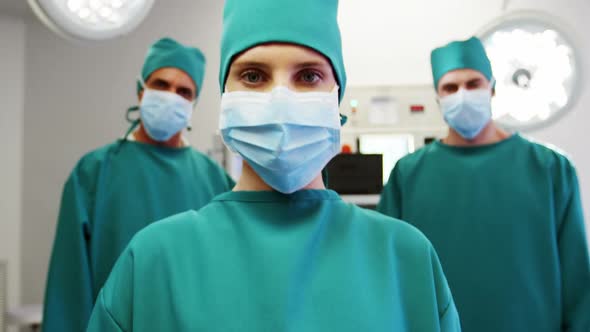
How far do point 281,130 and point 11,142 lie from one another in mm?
3144

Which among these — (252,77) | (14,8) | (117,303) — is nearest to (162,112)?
(252,77)

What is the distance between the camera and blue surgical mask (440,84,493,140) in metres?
1.71

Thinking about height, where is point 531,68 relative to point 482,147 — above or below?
above

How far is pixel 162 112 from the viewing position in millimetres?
1817

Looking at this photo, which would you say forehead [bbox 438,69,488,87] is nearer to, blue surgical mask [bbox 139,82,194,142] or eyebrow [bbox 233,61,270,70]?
blue surgical mask [bbox 139,82,194,142]

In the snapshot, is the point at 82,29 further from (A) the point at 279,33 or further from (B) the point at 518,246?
(B) the point at 518,246

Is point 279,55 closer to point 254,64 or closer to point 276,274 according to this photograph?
point 254,64

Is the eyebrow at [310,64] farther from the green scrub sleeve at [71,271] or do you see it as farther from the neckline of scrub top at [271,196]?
the green scrub sleeve at [71,271]

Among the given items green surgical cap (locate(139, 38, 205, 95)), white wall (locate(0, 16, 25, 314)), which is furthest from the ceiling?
green surgical cap (locate(139, 38, 205, 95))

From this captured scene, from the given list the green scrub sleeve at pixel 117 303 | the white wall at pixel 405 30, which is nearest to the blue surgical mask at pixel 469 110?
the green scrub sleeve at pixel 117 303

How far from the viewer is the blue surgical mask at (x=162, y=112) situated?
71.7 inches

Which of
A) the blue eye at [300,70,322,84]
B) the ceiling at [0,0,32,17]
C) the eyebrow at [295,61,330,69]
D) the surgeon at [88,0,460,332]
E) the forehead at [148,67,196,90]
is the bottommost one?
the surgeon at [88,0,460,332]

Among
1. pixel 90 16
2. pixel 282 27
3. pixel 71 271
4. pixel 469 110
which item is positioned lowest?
pixel 71 271

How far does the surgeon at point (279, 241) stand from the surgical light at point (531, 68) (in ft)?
2.52
